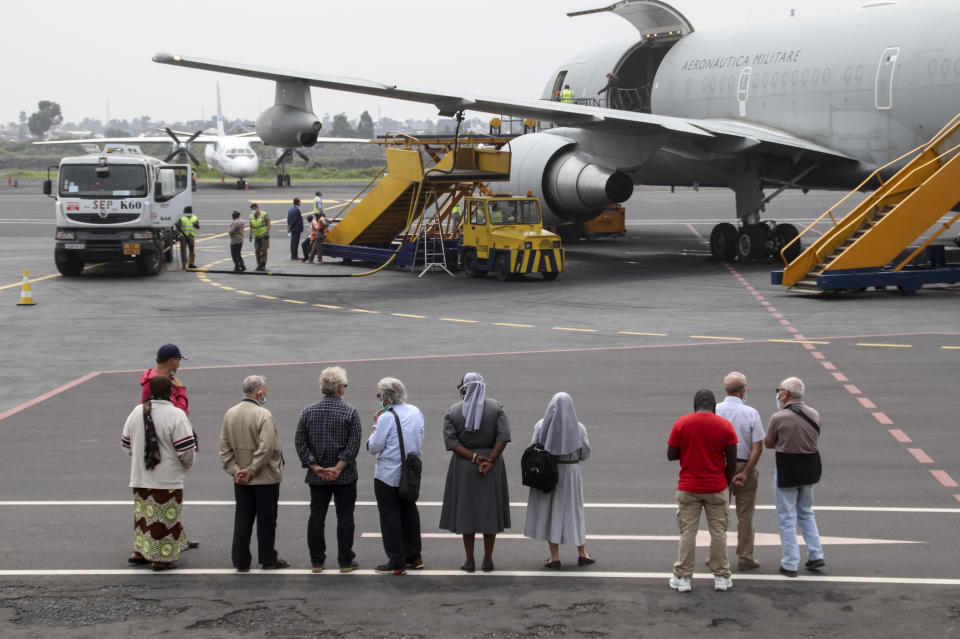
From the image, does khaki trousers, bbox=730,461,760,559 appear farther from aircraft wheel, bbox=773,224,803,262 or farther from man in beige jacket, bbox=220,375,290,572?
aircraft wheel, bbox=773,224,803,262

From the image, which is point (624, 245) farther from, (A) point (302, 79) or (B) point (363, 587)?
(B) point (363, 587)

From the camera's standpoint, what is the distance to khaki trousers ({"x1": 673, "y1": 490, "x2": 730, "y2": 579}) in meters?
9.34

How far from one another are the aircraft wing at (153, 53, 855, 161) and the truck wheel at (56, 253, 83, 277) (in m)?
10.5

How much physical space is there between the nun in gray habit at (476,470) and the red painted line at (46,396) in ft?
30.0

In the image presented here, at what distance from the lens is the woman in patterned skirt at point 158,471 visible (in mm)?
10055

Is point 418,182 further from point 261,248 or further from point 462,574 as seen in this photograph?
point 462,574

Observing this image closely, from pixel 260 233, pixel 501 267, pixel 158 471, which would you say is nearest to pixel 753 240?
pixel 501 267

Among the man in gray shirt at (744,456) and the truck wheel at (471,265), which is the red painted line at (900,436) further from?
the truck wheel at (471,265)

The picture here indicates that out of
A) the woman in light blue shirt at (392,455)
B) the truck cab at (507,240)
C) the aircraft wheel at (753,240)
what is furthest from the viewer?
the aircraft wheel at (753,240)

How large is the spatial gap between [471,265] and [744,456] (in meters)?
22.9

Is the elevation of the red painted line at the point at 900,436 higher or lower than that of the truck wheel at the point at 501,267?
lower


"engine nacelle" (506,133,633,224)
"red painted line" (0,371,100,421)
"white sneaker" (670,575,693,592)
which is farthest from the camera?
"engine nacelle" (506,133,633,224)

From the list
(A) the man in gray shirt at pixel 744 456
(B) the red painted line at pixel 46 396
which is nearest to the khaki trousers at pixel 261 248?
(B) the red painted line at pixel 46 396

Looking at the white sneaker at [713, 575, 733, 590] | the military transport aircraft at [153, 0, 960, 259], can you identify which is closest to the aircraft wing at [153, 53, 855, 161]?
Answer: the military transport aircraft at [153, 0, 960, 259]
